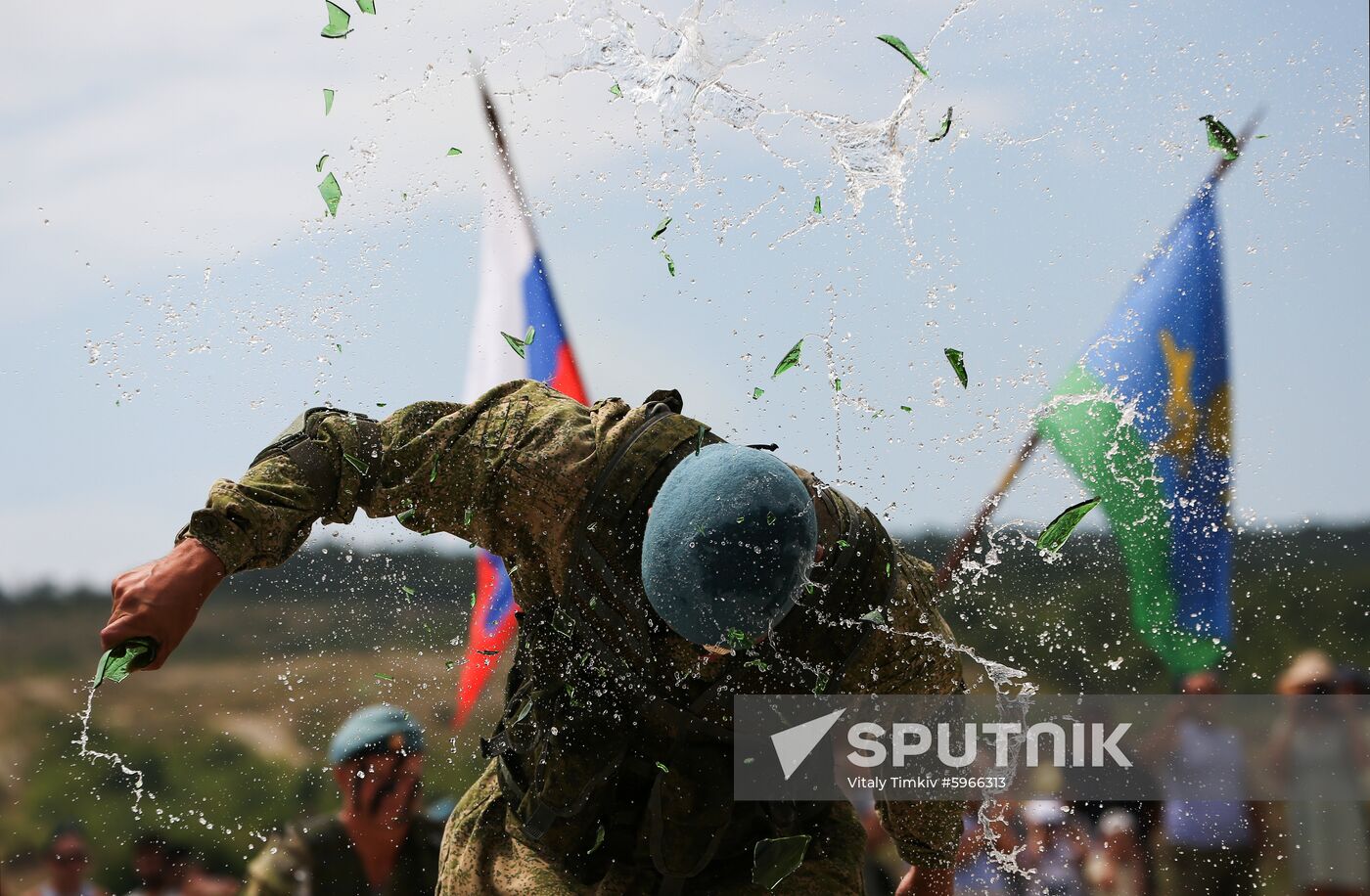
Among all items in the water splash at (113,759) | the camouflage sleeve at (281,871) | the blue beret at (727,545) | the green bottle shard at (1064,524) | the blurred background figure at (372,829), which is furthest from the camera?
the water splash at (113,759)

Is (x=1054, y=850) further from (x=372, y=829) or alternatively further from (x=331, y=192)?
(x=331, y=192)

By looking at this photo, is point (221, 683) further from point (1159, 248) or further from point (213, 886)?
point (1159, 248)

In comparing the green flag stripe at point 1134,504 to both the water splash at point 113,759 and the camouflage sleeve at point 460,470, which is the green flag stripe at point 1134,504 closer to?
the camouflage sleeve at point 460,470

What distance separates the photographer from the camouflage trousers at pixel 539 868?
121 inches

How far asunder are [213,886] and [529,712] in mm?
2469

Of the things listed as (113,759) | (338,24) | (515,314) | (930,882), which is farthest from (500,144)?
(113,759)

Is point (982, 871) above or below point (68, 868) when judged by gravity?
above

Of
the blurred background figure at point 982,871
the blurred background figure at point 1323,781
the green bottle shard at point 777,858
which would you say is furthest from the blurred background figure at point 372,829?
the blurred background figure at point 1323,781

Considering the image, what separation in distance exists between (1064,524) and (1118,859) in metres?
2.37

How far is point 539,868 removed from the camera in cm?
310

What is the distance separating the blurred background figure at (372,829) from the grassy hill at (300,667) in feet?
1.09

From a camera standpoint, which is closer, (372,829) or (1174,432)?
(372,829)

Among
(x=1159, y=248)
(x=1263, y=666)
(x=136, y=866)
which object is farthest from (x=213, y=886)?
(x=1263, y=666)

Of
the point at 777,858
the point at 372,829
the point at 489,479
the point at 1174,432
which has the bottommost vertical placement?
the point at 372,829
